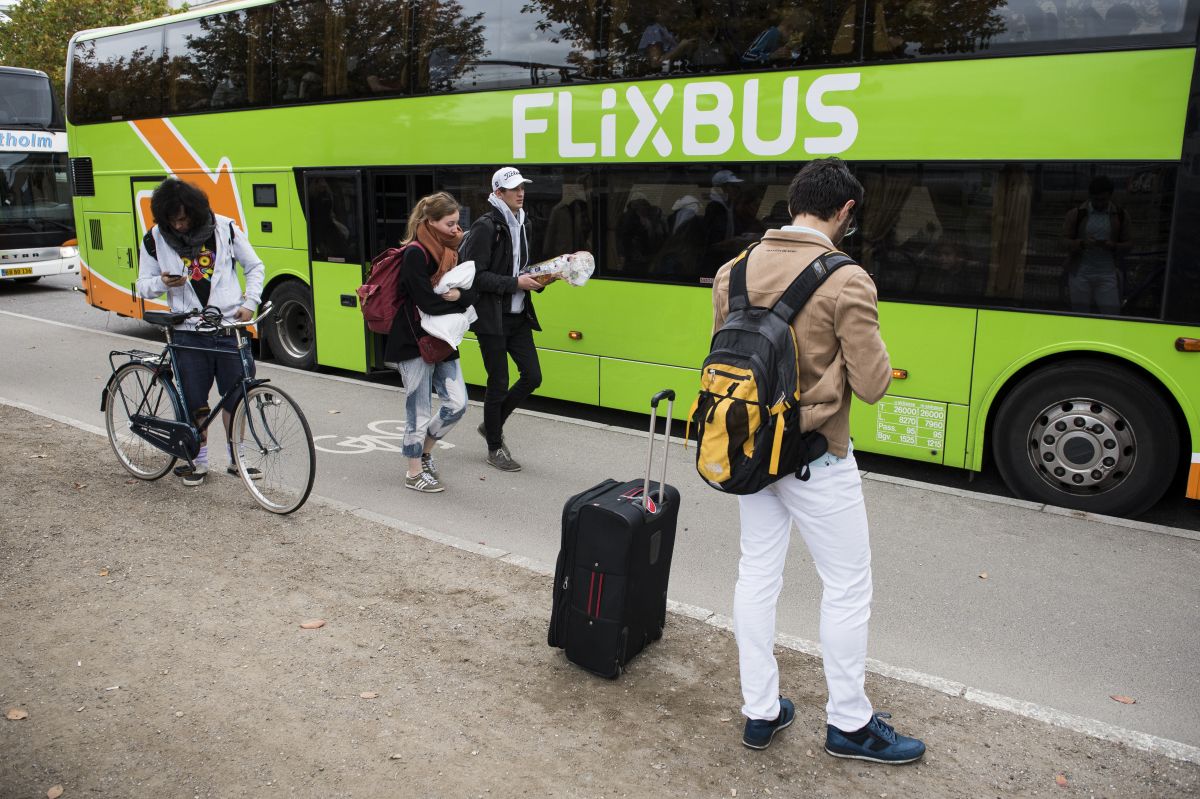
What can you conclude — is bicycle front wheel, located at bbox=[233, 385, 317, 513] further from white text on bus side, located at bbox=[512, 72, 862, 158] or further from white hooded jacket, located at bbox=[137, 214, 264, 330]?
white text on bus side, located at bbox=[512, 72, 862, 158]

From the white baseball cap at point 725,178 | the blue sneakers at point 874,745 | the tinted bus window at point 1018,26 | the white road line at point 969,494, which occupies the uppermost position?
the tinted bus window at point 1018,26

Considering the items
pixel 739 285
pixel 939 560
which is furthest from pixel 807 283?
pixel 939 560

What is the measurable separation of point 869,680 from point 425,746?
1.78 metres

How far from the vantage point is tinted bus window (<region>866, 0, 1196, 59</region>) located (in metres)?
5.72

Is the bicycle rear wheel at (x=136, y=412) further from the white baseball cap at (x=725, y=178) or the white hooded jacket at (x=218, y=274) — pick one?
the white baseball cap at (x=725, y=178)

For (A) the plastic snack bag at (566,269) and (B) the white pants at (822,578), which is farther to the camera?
(A) the plastic snack bag at (566,269)

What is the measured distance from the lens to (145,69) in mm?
12195

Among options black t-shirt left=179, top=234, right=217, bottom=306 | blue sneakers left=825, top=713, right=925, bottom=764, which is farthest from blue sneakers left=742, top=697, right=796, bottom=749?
black t-shirt left=179, top=234, right=217, bottom=306

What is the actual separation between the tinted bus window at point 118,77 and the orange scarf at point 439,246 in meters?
7.55

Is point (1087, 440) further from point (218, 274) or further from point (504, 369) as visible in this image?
point (218, 274)

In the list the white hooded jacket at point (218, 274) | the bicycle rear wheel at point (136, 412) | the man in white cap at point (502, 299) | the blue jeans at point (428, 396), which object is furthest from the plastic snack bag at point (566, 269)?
the bicycle rear wheel at point (136, 412)

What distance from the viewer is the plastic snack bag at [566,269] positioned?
22.7ft

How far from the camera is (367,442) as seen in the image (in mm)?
7957

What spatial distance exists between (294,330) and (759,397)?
9218mm
